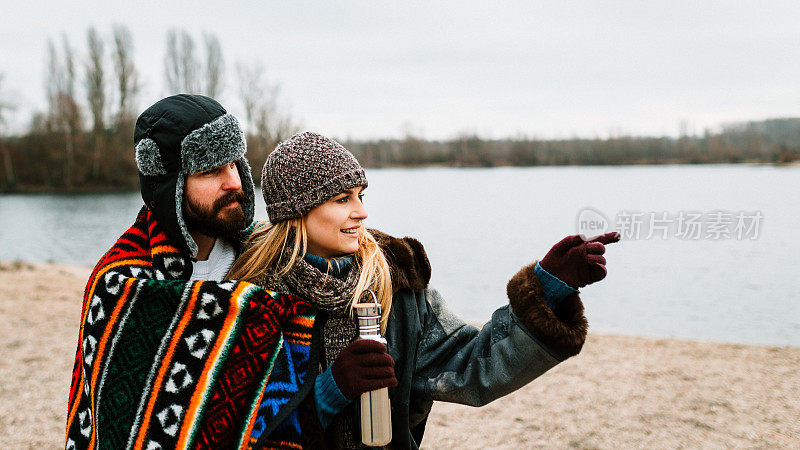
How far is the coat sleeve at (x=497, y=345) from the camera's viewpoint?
167 cm

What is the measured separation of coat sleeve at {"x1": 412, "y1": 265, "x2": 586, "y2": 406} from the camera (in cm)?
167

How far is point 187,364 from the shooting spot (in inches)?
69.9

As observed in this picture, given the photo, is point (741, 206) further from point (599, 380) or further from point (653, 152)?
point (599, 380)

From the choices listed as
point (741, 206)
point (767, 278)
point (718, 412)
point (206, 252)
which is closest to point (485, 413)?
point (718, 412)

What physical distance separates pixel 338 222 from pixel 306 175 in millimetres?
173

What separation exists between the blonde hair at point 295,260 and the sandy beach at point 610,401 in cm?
313

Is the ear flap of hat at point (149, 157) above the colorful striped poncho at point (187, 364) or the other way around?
above

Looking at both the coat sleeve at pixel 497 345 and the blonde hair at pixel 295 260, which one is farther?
the blonde hair at pixel 295 260

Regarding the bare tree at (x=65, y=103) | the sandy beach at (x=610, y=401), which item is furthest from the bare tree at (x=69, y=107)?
the sandy beach at (x=610, y=401)

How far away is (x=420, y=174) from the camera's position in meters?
82.4

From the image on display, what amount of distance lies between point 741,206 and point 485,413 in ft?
81.1

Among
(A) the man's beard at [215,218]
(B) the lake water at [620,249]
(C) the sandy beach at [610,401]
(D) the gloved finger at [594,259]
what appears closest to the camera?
(D) the gloved finger at [594,259]

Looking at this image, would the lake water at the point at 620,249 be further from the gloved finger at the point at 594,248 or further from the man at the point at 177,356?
the man at the point at 177,356

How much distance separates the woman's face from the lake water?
26.6 inches
